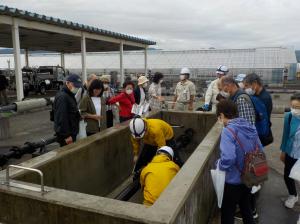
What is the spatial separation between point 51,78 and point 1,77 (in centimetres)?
→ 1127

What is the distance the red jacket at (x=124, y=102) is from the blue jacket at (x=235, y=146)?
147 inches

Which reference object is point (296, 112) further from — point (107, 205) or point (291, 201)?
point (107, 205)

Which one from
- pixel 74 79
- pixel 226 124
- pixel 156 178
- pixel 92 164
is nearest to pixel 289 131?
pixel 226 124

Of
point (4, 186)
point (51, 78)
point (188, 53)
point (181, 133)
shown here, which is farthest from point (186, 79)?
point (188, 53)

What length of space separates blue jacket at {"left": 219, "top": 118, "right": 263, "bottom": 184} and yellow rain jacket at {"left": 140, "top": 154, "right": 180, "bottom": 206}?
1.87 feet

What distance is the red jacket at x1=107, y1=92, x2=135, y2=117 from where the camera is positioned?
6.65 m

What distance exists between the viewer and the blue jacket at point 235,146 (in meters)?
3.05

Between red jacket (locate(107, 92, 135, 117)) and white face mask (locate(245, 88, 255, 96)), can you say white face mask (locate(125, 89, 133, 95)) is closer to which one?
red jacket (locate(107, 92, 135, 117))

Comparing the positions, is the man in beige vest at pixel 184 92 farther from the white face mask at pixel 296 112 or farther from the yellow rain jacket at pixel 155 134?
the white face mask at pixel 296 112

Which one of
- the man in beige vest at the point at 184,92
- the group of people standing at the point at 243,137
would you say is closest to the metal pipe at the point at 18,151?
the group of people standing at the point at 243,137

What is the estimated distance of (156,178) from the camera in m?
3.32

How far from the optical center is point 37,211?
2.75 metres

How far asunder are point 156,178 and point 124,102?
3.55 m

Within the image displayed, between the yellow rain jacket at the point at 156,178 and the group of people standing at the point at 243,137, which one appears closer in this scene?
the group of people standing at the point at 243,137
